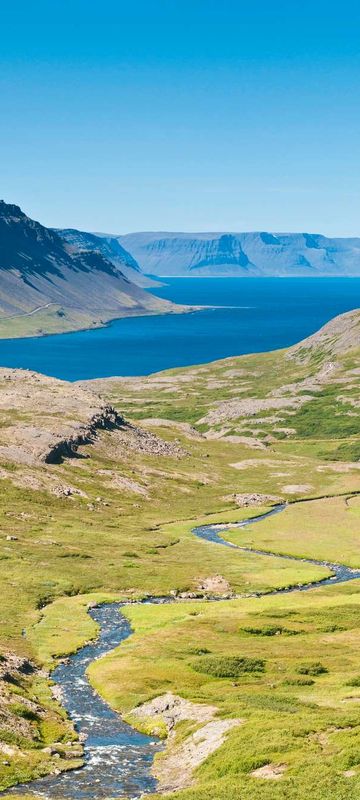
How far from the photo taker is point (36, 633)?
9706cm

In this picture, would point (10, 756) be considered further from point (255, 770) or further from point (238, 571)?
point (238, 571)

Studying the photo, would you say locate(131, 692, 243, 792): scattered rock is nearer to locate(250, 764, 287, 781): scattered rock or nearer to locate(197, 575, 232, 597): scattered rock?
locate(250, 764, 287, 781): scattered rock

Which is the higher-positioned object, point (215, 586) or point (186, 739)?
point (186, 739)

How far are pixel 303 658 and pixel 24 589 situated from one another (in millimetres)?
45756

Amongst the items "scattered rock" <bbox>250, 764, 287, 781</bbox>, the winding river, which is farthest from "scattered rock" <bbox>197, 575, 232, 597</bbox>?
"scattered rock" <bbox>250, 764, 287, 781</bbox>

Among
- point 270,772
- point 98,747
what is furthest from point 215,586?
point 270,772

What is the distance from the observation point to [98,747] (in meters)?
63.1

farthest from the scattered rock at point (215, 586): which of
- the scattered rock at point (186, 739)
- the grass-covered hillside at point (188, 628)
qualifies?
the scattered rock at point (186, 739)

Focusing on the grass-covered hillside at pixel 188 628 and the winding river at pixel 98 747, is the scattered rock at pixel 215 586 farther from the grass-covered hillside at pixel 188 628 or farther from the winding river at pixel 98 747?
the winding river at pixel 98 747

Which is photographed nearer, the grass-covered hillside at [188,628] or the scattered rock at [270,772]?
the scattered rock at [270,772]

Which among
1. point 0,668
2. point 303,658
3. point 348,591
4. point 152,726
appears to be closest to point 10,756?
point 152,726

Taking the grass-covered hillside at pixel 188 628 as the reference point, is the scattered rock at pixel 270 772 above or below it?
above

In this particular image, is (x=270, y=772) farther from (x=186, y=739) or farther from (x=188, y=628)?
(x=188, y=628)

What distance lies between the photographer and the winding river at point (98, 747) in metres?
54.3
